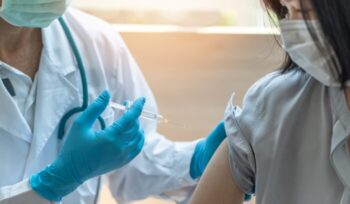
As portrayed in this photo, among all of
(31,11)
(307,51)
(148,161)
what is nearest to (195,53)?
(148,161)

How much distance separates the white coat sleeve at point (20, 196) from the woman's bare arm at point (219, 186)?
0.40 metres

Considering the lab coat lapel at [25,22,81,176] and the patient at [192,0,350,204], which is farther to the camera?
the lab coat lapel at [25,22,81,176]

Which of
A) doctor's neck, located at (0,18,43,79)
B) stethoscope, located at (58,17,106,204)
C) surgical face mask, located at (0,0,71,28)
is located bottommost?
stethoscope, located at (58,17,106,204)

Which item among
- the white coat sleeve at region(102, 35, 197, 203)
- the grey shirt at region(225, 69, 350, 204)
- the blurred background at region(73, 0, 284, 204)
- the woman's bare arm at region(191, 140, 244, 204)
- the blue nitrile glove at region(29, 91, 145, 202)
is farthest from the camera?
the blurred background at region(73, 0, 284, 204)

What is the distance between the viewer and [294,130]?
101 centimetres

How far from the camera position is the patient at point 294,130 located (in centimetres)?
92

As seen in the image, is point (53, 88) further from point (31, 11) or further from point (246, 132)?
point (246, 132)

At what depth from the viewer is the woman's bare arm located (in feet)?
3.55

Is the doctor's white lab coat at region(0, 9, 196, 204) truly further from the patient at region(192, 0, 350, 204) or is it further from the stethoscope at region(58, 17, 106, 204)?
the patient at region(192, 0, 350, 204)

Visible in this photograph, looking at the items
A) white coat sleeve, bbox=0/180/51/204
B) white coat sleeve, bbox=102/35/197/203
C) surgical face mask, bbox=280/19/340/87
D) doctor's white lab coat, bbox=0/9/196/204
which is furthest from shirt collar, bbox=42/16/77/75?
surgical face mask, bbox=280/19/340/87

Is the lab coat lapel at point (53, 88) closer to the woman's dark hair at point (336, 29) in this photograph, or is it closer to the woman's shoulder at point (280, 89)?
the woman's shoulder at point (280, 89)

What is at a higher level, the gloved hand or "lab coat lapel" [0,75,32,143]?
"lab coat lapel" [0,75,32,143]

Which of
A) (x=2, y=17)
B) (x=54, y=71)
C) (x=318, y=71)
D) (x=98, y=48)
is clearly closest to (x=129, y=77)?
(x=98, y=48)

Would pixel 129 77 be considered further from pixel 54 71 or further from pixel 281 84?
pixel 281 84
